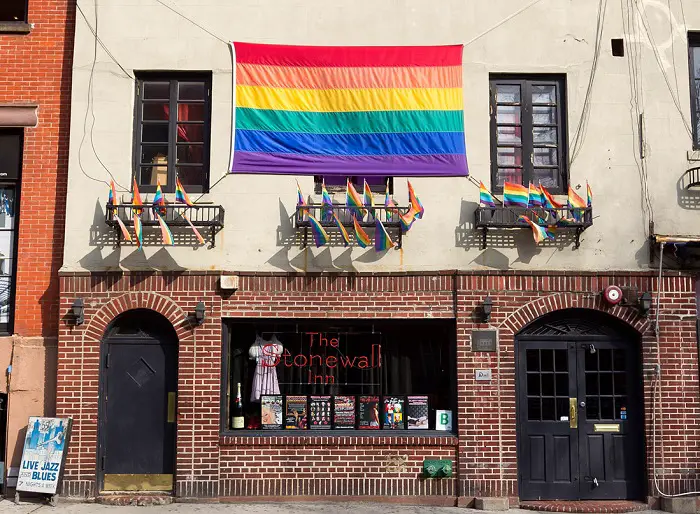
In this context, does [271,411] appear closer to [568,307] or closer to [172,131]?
[172,131]

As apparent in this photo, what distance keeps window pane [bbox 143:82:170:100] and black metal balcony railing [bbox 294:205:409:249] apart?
257 centimetres

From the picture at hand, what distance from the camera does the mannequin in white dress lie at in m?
10.4

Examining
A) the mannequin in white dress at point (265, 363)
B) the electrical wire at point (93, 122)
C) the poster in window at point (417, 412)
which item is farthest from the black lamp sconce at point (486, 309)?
the electrical wire at point (93, 122)

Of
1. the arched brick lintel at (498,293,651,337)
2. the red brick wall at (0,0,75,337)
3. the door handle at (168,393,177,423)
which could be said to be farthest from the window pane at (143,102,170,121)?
the arched brick lintel at (498,293,651,337)

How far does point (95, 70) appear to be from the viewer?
416 inches

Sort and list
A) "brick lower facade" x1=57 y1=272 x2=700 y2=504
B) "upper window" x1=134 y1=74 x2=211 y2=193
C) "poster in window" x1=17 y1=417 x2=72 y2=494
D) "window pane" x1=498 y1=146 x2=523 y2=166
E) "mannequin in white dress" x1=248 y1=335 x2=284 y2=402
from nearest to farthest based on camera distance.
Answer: "poster in window" x1=17 y1=417 x2=72 y2=494 < "brick lower facade" x1=57 y1=272 x2=700 y2=504 < "mannequin in white dress" x1=248 y1=335 x2=284 y2=402 < "upper window" x1=134 y1=74 x2=211 y2=193 < "window pane" x1=498 y1=146 x2=523 y2=166

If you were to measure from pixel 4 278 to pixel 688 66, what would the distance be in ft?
33.2

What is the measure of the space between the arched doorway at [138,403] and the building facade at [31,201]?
33.4 inches

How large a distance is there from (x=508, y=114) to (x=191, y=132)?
178 inches

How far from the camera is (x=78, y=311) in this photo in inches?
394

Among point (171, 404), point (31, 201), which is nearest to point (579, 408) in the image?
point (171, 404)

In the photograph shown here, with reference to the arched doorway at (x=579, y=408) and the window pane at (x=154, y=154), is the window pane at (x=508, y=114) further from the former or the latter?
the window pane at (x=154, y=154)

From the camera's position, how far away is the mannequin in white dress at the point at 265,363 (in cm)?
1045

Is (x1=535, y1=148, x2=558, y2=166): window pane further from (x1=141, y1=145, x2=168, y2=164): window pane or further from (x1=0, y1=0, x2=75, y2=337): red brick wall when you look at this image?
(x1=0, y1=0, x2=75, y2=337): red brick wall
